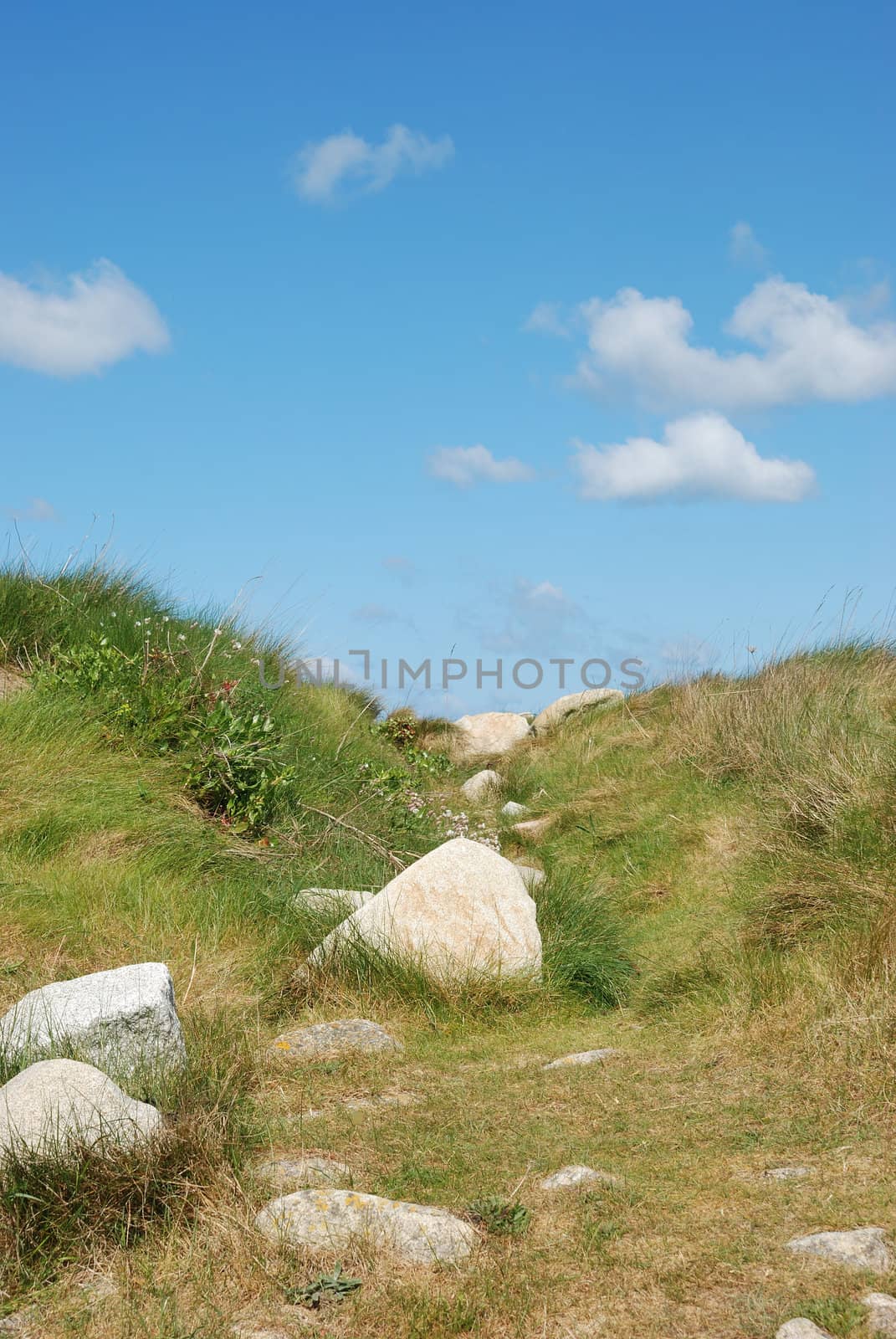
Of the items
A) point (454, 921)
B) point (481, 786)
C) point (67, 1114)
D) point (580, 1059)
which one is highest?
point (481, 786)

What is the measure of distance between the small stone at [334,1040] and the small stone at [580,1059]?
0.77m

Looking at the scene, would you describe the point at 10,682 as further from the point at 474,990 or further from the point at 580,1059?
the point at 580,1059

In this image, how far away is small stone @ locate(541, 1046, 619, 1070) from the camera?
5195 millimetres

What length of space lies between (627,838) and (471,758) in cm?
612

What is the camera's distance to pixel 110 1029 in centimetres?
428

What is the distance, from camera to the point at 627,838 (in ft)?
31.8

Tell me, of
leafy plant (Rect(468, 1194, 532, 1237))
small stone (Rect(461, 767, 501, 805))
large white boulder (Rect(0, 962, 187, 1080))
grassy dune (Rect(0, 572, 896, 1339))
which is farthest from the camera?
small stone (Rect(461, 767, 501, 805))

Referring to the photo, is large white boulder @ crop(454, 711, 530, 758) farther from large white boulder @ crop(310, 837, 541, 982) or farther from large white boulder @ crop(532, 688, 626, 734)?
large white boulder @ crop(310, 837, 541, 982)

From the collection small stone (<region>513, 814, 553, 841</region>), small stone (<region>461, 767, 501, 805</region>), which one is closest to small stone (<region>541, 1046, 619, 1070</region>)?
small stone (<region>513, 814, 553, 841</region>)

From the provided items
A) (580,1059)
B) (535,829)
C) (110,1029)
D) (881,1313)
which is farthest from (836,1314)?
(535,829)

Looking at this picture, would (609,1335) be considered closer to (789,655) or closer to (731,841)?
(731,841)

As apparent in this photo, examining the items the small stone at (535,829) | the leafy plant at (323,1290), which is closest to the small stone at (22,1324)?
the leafy plant at (323,1290)

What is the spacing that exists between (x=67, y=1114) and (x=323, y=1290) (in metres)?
1.07

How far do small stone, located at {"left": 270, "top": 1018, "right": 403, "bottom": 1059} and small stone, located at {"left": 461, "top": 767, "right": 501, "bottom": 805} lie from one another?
750 cm
